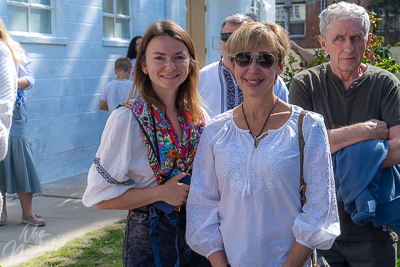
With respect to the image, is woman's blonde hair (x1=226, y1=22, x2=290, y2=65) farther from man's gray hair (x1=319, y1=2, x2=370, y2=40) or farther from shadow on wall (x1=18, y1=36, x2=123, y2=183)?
shadow on wall (x1=18, y1=36, x2=123, y2=183)

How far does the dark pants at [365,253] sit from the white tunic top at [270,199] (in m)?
0.78

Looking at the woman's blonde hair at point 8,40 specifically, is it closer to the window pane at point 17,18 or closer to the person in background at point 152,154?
the window pane at point 17,18

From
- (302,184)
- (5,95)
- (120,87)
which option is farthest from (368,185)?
(120,87)

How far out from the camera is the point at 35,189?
545 centimetres

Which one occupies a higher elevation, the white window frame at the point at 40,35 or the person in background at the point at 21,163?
the white window frame at the point at 40,35

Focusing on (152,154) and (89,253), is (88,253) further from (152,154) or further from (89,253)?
(152,154)

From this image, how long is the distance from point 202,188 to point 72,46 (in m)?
6.05

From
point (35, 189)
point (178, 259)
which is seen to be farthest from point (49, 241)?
point (178, 259)

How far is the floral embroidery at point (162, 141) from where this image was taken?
234 cm

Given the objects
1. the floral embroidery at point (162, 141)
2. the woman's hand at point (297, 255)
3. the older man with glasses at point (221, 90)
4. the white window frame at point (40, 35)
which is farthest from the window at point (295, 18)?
the woman's hand at point (297, 255)

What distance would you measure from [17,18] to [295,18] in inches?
1026

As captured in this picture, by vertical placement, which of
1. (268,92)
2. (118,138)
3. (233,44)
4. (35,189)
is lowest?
(35,189)

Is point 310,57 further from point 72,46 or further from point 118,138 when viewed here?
point 118,138

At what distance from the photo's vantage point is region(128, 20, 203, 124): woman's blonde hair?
2.46m
